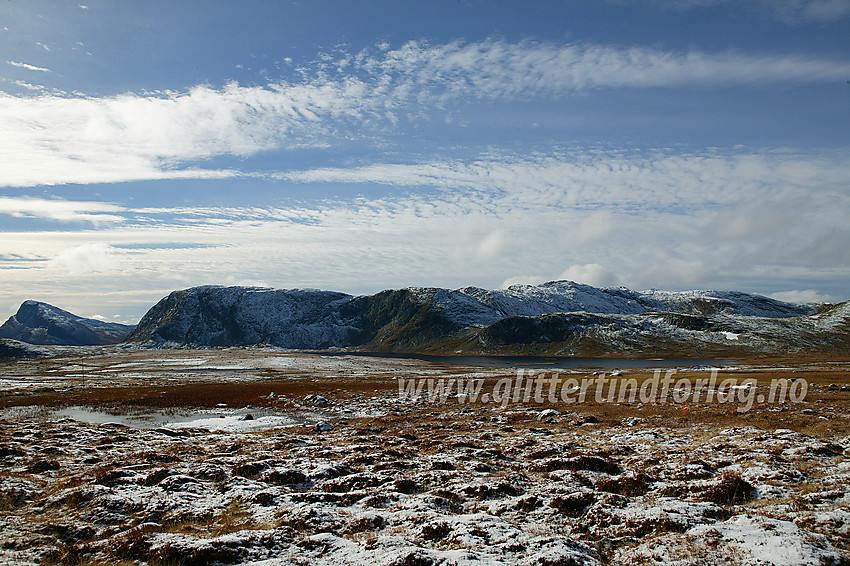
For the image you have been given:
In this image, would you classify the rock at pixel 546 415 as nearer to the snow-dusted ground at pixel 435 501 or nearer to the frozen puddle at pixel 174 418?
the snow-dusted ground at pixel 435 501

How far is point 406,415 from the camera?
1861 inches

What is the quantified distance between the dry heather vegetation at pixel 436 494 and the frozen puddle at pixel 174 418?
583 centimetres

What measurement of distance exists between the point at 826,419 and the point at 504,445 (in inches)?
1033

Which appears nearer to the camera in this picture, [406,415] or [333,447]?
[333,447]

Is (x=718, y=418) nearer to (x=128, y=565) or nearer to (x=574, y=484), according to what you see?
(x=574, y=484)

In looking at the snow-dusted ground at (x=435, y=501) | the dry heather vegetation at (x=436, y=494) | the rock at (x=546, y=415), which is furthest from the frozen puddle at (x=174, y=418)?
the rock at (x=546, y=415)

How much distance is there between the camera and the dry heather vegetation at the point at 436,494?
1262cm

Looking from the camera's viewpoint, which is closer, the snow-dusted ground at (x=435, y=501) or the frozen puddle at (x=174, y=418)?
the snow-dusted ground at (x=435, y=501)

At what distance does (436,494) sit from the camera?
61.7 ft

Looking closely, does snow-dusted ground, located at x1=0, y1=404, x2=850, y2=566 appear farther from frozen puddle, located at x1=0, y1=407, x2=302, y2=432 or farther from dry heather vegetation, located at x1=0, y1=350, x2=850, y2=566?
frozen puddle, located at x1=0, y1=407, x2=302, y2=432

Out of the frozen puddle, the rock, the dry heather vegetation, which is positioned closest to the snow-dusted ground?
the dry heather vegetation

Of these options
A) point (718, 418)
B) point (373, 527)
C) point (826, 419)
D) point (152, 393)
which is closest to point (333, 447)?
point (373, 527)

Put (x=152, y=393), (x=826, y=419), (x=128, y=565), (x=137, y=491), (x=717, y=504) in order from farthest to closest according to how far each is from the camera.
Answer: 1. (x=152, y=393)
2. (x=826, y=419)
3. (x=137, y=491)
4. (x=717, y=504)
5. (x=128, y=565)

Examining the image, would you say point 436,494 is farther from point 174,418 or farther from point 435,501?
point 174,418
